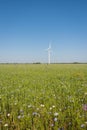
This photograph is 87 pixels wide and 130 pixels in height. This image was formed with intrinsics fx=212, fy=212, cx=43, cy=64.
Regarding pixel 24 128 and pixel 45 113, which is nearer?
pixel 24 128

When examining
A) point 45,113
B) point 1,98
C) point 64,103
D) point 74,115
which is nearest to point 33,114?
point 45,113

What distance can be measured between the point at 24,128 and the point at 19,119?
57cm

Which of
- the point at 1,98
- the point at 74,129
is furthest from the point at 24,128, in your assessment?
the point at 1,98

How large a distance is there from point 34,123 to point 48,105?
143 centimetres

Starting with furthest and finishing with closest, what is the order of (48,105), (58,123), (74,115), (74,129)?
(48,105)
(74,115)
(58,123)
(74,129)

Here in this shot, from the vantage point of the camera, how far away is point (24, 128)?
4223 millimetres

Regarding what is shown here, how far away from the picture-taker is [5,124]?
4352mm

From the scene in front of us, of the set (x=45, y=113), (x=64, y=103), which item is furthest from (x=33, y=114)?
(x=64, y=103)

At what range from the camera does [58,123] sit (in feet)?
14.3

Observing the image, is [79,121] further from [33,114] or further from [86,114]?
[33,114]

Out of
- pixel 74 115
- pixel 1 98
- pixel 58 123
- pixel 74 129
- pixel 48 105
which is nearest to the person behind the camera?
pixel 74 129

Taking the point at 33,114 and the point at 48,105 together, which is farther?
the point at 48,105

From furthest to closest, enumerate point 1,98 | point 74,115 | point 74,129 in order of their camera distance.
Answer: point 1,98 → point 74,115 → point 74,129

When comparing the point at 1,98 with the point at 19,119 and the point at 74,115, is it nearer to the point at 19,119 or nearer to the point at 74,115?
the point at 19,119
